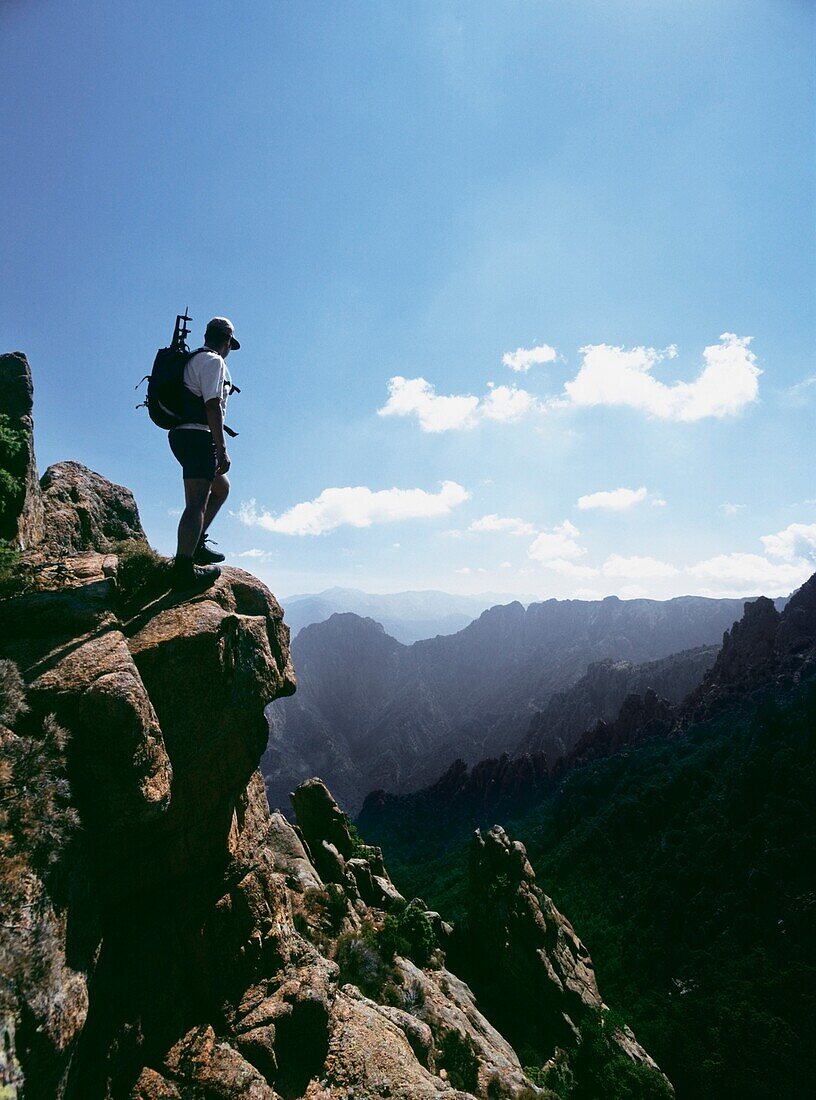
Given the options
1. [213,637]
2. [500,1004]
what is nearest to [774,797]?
[500,1004]

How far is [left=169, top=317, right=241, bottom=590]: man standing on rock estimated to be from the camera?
7297 millimetres

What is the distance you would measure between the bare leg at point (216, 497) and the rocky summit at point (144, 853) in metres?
1.34

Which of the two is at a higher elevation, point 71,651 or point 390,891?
point 71,651

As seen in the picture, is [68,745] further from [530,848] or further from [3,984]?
[530,848]

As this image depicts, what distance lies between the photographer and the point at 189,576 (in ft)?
27.7

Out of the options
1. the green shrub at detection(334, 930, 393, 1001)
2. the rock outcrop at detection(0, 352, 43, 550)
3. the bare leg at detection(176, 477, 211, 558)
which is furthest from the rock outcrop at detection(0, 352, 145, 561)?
the green shrub at detection(334, 930, 393, 1001)

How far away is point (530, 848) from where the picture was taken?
232 ft

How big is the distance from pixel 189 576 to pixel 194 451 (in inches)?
92.1

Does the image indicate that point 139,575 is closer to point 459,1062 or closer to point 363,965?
point 363,965

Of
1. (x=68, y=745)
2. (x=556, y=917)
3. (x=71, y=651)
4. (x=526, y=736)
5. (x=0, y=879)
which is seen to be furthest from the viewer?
(x=526, y=736)

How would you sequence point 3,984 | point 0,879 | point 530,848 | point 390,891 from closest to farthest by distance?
point 3,984
point 0,879
point 390,891
point 530,848

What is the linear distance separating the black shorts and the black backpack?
0.82ft

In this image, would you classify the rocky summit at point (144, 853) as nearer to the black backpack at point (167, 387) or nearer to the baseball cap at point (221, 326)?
the black backpack at point (167, 387)

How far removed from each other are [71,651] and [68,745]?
1.30m
